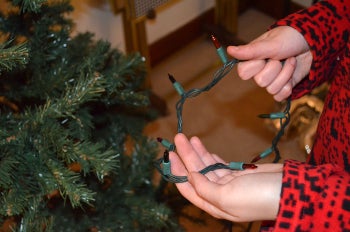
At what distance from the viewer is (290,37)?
754 millimetres

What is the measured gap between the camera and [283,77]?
2.45 ft

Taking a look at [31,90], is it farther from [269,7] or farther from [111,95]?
[269,7]

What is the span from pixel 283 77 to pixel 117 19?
1138 mm

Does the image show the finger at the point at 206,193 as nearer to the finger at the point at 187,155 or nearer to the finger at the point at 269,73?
the finger at the point at 187,155

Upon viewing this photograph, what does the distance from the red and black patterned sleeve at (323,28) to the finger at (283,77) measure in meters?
0.04

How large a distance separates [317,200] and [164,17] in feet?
4.93

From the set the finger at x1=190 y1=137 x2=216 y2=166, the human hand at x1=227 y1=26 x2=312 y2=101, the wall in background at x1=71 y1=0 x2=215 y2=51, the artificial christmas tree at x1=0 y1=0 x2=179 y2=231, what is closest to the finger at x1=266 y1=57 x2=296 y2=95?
the human hand at x1=227 y1=26 x2=312 y2=101

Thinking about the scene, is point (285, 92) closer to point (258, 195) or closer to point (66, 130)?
point (258, 195)

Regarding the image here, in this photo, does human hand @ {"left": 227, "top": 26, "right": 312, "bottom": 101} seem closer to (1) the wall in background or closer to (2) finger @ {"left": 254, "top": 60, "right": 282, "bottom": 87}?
(2) finger @ {"left": 254, "top": 60, "right": 282, "bottom": 87}

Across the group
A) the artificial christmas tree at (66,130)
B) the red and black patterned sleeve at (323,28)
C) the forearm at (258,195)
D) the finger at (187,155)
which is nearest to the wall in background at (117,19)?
the artificial christmas tree at (66,130)

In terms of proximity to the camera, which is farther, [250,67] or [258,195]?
[250,67]

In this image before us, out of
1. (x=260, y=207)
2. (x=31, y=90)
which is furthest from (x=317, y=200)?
(x=31, y=90)

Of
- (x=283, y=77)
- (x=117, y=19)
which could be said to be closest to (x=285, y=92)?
(x=283, y=77)

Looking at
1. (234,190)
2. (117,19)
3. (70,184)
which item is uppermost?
(234,190)
